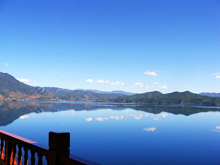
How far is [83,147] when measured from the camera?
2202 cm

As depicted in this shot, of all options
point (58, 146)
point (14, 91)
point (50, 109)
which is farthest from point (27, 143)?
point (14, 91)

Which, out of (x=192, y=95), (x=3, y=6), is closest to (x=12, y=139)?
(x=3, y=6)

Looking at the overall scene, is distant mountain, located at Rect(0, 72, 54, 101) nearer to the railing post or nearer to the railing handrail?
the railing handrail

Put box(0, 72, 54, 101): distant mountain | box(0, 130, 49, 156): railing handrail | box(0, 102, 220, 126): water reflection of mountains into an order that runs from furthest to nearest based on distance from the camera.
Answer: box(0, 72, 54, 101): distant mountain
box(0, 102, 220, 126): water reflection of mountains
box(0, 130, 49, 156): railing handrail

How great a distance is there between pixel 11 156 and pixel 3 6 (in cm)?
988

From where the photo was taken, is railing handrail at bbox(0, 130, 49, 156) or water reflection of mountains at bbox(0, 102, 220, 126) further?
water reflection of mountains at bbox(0, 102, 220, 126)

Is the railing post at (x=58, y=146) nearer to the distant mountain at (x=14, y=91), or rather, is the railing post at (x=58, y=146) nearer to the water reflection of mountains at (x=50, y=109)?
the water reflection of mountains at (x=50, y=109)

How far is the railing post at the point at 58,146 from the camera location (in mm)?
1797

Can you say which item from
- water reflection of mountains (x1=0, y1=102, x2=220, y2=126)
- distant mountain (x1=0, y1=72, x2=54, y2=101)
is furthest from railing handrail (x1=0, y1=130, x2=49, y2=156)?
distant mountain (x1=0, y1=72, x2=54, y2=101)

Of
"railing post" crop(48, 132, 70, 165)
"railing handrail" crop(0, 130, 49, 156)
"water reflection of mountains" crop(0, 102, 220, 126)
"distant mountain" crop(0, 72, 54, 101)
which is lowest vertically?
"water reflection of mountains" crop(0, 102, 220, 126)

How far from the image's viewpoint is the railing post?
70.7 inches

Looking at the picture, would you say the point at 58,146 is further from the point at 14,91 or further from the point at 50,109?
the point at 14,91

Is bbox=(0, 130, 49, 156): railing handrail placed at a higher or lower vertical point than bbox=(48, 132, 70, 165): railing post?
lower

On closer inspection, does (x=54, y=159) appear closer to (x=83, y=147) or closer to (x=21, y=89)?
(x=83, y=147)
